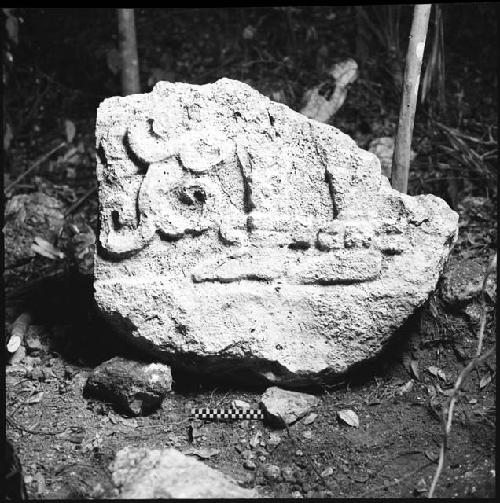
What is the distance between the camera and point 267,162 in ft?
10.4

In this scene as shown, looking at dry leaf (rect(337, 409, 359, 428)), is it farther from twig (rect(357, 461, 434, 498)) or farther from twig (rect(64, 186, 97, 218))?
twig (rect(64, 186, 97, 218))

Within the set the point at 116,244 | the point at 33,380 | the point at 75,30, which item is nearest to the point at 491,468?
the point at 116,244

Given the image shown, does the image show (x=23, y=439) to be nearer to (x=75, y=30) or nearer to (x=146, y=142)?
(x=146, y=142)

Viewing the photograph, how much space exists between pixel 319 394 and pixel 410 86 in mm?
1379

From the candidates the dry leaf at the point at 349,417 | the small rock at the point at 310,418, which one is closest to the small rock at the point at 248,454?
the small rock at the point at 310,418

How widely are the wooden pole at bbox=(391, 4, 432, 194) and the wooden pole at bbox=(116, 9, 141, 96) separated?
4.66 ft

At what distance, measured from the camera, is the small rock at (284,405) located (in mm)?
3086

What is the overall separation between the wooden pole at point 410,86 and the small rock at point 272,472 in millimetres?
1423

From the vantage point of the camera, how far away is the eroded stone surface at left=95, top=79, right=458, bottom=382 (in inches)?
122

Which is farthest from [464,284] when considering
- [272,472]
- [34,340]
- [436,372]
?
[34,340]

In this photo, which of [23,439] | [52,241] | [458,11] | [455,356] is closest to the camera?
[23,439]

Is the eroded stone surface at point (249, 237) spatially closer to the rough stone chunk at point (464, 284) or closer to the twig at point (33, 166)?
the rough stone chunk at point (464, 284)

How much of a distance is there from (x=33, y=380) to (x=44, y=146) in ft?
5.93

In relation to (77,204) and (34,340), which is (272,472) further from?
(77,204)
